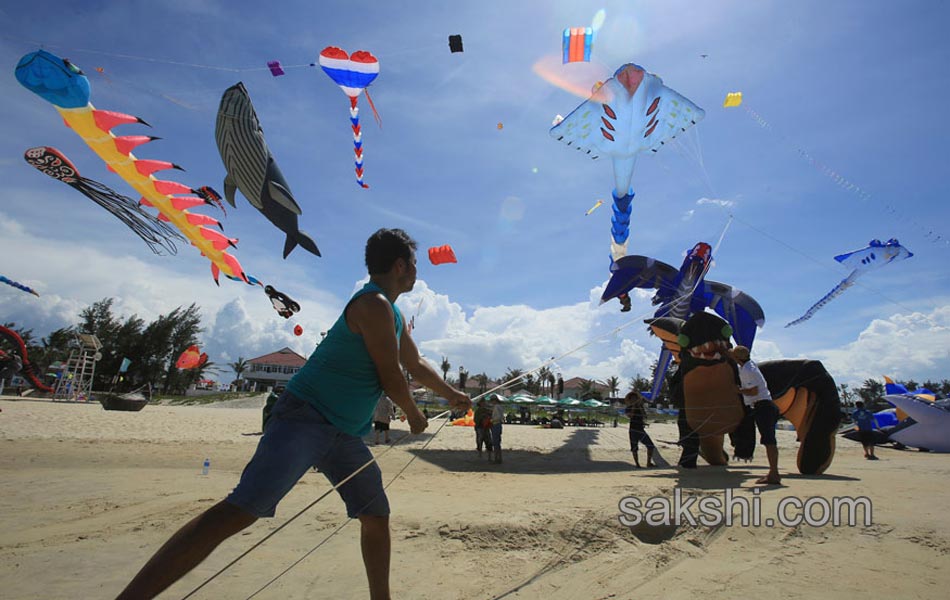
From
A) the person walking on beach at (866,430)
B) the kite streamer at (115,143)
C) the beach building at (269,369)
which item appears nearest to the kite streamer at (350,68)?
the kite streamer at (115,143)

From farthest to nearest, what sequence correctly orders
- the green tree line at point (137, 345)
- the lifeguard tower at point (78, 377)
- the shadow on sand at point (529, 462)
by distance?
the green tree line at point (137, 345) → the lifeguard tower at point (78, 377) → the shadow on sand at point (529, 462)

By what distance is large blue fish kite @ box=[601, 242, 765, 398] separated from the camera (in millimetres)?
13062

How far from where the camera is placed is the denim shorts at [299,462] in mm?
1772

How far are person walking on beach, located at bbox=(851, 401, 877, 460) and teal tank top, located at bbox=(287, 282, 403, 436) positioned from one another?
46.2ft

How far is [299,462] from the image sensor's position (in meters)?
1.88

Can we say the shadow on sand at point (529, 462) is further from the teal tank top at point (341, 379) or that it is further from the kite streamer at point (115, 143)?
the teal tank top at point (341, 379)

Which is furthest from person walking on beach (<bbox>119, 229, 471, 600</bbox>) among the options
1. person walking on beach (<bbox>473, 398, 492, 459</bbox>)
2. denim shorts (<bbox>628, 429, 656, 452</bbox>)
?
denim shorts (<bbox>628, 429, 656, 452</bbox>)

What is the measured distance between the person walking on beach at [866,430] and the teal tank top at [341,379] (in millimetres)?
14088

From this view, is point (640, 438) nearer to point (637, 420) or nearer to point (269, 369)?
point (637, 420)

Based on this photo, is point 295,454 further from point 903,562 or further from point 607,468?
point 607,468

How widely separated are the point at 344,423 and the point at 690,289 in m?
12.8

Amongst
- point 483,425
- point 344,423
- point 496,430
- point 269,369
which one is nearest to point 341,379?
point 344,423

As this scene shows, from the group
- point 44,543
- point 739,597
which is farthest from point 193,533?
point 44,543

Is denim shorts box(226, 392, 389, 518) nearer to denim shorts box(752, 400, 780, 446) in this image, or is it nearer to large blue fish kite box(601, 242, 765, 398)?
denim shorts box(752, 400, 780, 446)
